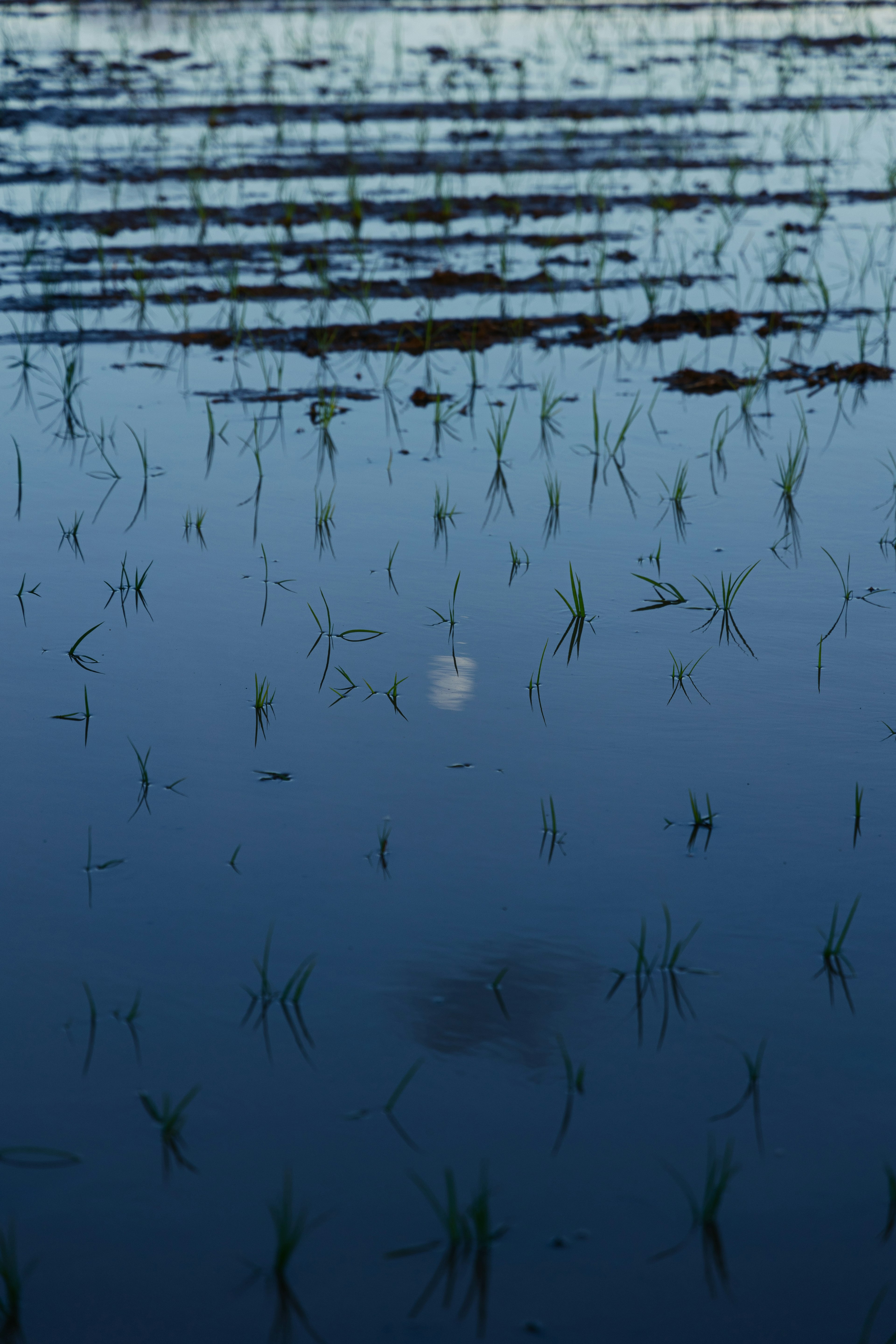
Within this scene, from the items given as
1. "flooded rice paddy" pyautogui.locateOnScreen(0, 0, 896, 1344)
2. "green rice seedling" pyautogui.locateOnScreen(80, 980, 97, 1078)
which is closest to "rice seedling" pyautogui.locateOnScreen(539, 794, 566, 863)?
"flooded rice paddy" pyautogui.locateOnScreen(0, 0, 896, 1344)

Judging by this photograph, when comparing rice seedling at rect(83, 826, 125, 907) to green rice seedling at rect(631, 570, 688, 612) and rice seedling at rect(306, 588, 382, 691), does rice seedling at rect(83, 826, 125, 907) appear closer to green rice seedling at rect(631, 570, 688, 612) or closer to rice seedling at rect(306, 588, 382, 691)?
rice seedling at rect(306, 588, 382, 691)

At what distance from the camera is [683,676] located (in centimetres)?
303

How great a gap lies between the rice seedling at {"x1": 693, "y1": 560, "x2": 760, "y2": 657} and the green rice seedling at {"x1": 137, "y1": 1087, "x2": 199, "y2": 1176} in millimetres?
1922

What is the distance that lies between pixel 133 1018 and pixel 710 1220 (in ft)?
3.10

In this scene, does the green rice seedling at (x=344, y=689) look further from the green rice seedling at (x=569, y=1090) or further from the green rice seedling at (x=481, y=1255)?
the green rice seedling at (x=481, y=1255)

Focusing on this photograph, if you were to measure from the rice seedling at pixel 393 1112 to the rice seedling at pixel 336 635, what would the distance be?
1.52 meters

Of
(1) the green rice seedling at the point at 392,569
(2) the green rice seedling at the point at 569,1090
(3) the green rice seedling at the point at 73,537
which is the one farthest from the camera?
(3) the green rice seedling at the point at 73,537

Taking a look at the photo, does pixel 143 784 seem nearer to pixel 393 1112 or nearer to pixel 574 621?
pixel 393 1112

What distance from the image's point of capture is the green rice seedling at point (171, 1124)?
5.65ft

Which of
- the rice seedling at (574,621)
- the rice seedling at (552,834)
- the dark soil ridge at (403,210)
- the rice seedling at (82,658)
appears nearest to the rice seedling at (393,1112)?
the rice seedling at (552,834)

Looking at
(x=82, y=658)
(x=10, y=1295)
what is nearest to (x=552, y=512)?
(x=82, y=658)

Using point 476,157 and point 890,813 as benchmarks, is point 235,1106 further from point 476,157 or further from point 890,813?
point 476,157

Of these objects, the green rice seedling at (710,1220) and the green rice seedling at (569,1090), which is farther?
the green rice seedling at (569,1090)

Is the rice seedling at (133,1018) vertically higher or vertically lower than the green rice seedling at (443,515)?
lower
